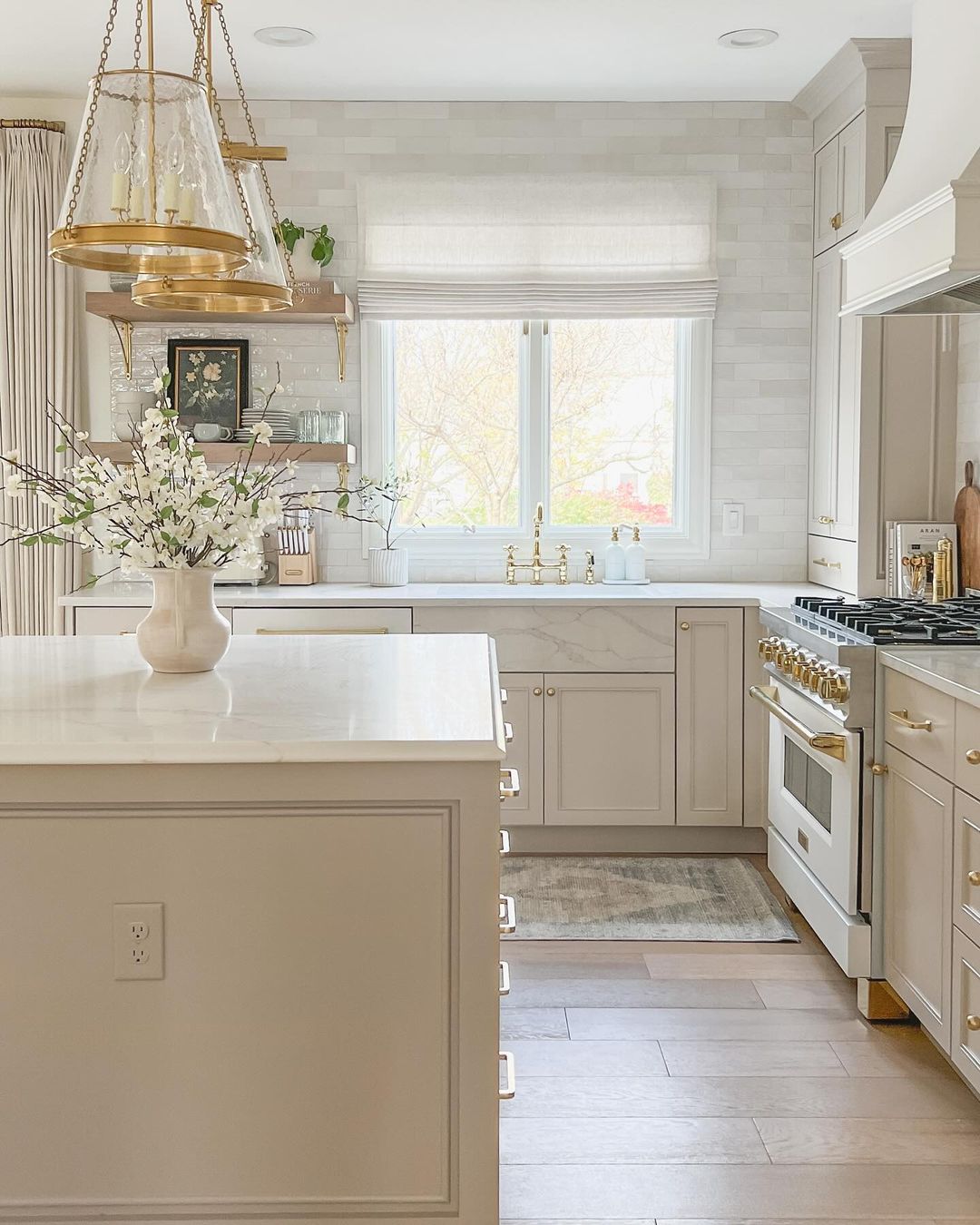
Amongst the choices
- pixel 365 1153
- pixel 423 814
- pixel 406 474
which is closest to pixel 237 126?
pixel 406 474

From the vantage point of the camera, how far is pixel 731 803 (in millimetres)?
4422

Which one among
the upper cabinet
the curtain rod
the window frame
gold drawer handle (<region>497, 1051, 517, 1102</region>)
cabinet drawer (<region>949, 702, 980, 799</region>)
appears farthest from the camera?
the window frame

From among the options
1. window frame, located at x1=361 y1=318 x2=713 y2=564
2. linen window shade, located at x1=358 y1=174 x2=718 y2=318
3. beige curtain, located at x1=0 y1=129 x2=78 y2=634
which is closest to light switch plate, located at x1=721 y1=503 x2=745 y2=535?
window frame, located at x1=361 y1=318 x2=713 y2=564

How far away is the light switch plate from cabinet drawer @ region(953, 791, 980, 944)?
2.56 meters

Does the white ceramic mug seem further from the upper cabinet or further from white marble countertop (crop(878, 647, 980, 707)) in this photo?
white marble countertop (crop(878, 647, 980, 707))

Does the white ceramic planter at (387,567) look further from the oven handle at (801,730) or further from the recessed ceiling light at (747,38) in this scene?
the recessed ceiling light at (747,38)

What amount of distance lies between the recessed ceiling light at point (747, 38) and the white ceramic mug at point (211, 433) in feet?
7.57

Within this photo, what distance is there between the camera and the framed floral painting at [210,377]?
4.90 meters

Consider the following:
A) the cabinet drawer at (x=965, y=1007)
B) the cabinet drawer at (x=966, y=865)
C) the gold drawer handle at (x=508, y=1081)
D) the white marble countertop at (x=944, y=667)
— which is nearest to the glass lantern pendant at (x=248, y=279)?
the gold drawer handle at (x=508, y=1081)

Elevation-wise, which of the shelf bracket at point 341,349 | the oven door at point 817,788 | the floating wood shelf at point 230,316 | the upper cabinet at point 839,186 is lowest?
the oven door at point 817,788

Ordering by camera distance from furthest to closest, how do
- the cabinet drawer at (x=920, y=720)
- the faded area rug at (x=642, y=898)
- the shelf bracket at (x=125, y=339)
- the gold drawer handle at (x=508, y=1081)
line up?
the shelf bracket at (x=125, y=339)
the faded area rug at (x=642, y=898)
the cabinet drawer at (x=920, y=720)
the gold drawer handle at (x=508, y=1081)

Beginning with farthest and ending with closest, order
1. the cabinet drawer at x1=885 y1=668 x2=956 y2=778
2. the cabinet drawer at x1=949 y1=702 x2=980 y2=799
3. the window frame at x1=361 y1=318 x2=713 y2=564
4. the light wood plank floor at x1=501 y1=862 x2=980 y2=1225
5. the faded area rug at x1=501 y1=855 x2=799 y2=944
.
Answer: the window frame at x1=361 y1=318 x2=713 y2=564 < the faded area rug at x1=501 y1=855 x2=799 y2=944 < the cabinet drawer at x1=885 y1=668 x2=956 y2=778 < the cabinet drawer at x1=949 y1=702 x2=980 y2=799 < the light wood plank floor at x1=501 y1=862 x2=980 y2=1225

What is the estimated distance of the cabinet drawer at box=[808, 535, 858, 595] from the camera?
14.5 ft

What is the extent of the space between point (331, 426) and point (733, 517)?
1.68m
